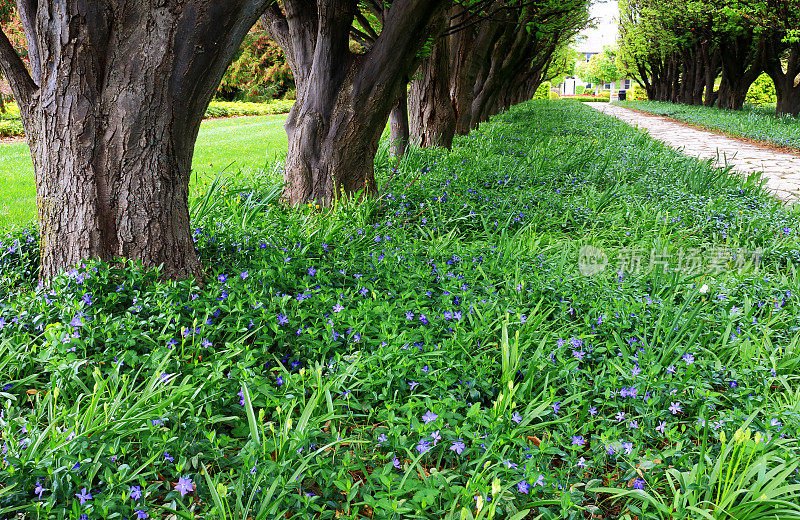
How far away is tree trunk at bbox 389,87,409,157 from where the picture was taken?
7582 mm

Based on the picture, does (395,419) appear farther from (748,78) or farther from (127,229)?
(748,78)

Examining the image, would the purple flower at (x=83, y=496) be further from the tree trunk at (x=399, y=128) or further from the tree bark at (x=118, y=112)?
the tree trunk at (x=399, y=128)

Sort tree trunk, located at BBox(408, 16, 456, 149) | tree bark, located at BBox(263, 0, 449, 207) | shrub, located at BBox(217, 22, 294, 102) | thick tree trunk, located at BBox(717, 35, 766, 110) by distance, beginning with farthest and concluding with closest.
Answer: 1. shrub, located at BBox(217, 22, 294, 102)
2. thick tree trunk, located at BBox(717, 35, 766, 110)
3. tree trunk, located at BBox(408, 16, 456, 149)
4. tree bark, located at BBox(263, 0, 449, 207)

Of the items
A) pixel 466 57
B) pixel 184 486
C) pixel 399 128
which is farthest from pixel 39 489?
pixel 466 57

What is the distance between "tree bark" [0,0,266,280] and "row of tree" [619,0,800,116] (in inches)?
713

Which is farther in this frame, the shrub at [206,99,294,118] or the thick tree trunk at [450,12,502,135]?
the shrub at [206,99,294,118]

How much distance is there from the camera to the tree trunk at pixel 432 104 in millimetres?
8062

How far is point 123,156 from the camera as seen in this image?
2.65 metres

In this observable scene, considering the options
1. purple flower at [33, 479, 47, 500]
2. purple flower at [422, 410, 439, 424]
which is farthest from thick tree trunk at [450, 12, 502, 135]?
purple flower at [33, 479, 47, 500]

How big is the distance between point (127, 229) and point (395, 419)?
6.15ft

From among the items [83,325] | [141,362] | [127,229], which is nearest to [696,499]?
[141,362]

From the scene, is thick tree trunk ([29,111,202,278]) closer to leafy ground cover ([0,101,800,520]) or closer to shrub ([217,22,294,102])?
leafy ground cover ([0,101,800,520])

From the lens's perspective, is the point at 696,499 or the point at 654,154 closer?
the point at 696,499

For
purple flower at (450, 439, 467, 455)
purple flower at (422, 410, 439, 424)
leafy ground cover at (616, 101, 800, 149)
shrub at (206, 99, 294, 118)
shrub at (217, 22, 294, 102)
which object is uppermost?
shrub at (217, 22, 294, 102)
